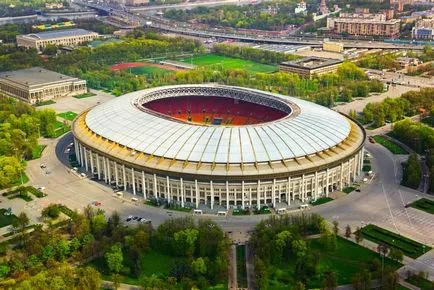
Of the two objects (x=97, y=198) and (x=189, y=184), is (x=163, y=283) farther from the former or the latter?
(x=97, y=198)

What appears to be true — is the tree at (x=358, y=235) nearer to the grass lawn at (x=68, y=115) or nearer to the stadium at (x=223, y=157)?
the stadium at (x=223, y=157)

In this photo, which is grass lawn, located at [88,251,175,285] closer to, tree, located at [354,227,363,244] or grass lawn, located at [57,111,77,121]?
tree, located at [354,227,363,244]

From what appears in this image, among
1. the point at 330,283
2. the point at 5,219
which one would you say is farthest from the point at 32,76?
Answer: the point at 330,283

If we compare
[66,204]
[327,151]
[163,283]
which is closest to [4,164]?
[66,204]

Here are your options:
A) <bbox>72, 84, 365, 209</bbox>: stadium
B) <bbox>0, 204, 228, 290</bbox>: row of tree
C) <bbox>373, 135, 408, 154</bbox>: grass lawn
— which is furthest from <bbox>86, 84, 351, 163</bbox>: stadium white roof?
<bbox>373, 135, 408, 154</bbox>: grass lawn

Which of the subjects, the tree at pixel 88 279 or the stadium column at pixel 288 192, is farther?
the stadium column at pixel 288 192

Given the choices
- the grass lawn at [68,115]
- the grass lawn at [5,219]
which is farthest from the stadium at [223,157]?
the grass lawn at [68,115]

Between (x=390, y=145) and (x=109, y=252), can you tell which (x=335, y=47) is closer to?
(x=390, y=145)
